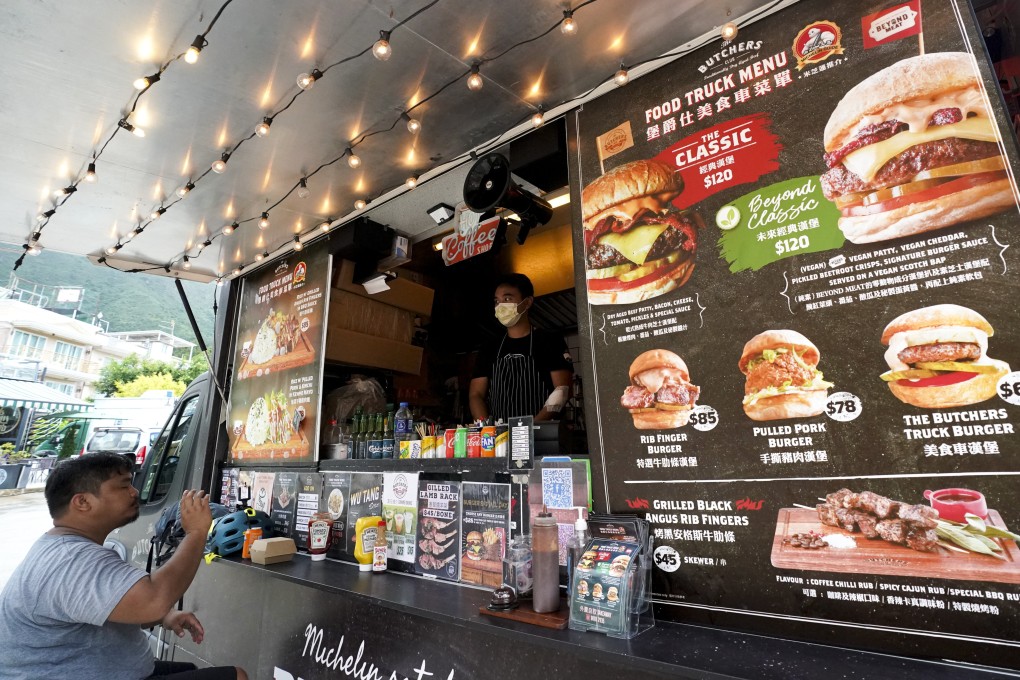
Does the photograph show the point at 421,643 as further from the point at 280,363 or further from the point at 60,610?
the point at 280,363

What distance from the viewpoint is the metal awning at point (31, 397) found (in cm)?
2023

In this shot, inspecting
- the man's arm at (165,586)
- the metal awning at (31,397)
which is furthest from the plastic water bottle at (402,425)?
the metal awning at (31,397)

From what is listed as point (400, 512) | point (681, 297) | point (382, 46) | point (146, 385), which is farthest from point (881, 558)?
point (146, 385)

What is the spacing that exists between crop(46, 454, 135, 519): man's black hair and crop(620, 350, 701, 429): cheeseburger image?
2365 mm

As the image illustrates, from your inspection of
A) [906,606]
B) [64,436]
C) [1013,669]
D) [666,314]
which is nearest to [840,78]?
[666,314]

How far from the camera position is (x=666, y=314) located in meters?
1.94

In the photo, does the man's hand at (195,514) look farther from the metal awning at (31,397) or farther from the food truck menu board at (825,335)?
the metal awning at (31,397)

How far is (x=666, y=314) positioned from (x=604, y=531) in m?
0.87

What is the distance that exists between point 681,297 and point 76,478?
8.97 ft

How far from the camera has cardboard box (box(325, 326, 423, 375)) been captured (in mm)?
3795

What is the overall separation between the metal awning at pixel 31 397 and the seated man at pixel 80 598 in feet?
82.1

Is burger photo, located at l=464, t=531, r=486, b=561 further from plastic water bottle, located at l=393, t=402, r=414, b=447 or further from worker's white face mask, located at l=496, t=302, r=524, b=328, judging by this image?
worker's white face mask, located at l=496, t=302, r=524, b=328

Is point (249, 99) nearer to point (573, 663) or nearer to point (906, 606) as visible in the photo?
point (573, 663)

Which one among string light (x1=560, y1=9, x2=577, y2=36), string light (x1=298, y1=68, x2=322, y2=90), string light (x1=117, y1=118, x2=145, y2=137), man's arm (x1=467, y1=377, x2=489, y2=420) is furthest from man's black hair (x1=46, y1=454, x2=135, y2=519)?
string light (x1=560, y1=9, x2=577, y2=36)
